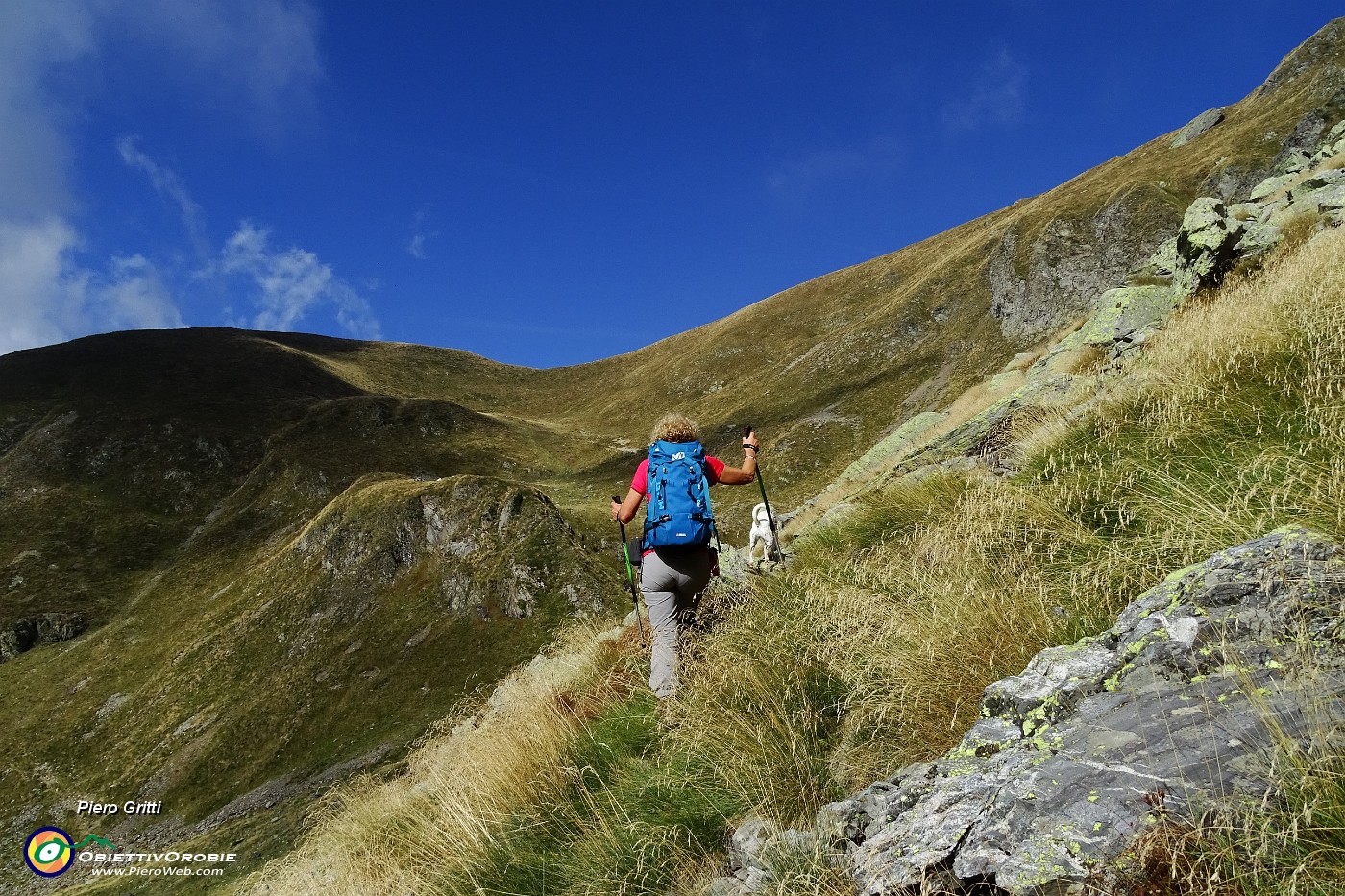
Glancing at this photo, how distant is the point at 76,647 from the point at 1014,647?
9403cm

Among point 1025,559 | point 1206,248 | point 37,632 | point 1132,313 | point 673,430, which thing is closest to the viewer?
point 1025,559

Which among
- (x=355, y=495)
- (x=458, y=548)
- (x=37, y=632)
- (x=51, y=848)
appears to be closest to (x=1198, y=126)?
(x=458, y=548)

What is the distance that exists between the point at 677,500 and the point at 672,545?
489 millimetres

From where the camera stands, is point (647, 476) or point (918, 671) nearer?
point (918, 671)

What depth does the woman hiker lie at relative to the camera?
7.04 metres

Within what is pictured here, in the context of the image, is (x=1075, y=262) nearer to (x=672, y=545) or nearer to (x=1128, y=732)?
(x=672, y=545)

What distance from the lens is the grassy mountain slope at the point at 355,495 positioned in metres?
50.2

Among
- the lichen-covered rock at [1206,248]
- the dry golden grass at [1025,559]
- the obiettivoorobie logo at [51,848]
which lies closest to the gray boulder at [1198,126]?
the lichen-covered rock at [1206,248]

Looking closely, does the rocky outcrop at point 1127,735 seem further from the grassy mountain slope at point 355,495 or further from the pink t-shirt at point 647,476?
the grassy mountain slope at point 355,495

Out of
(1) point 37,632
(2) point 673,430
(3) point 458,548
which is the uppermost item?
(1) point 37,632

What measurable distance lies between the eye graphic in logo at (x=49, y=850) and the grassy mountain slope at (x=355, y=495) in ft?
6.36

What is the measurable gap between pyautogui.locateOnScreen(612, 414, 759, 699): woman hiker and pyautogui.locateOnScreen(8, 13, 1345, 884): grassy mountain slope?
138 ft

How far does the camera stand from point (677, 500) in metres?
7.16

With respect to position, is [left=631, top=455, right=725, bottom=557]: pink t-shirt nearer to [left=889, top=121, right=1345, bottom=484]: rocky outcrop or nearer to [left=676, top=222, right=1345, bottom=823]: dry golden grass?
[left=676, top=222, right=1345, bottom=823]: dry golden grass
